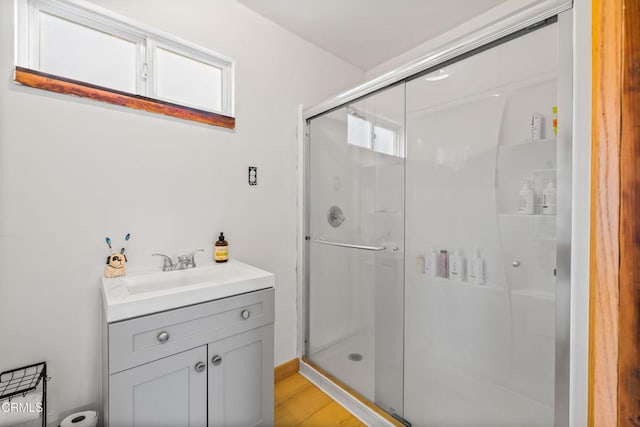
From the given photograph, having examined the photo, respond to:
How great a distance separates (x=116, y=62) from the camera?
1419mm

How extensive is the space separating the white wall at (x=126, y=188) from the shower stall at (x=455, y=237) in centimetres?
38

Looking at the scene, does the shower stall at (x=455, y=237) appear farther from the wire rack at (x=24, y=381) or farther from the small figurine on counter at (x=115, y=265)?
the wire rack at (x=24, y=381)

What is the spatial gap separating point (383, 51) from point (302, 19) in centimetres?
78

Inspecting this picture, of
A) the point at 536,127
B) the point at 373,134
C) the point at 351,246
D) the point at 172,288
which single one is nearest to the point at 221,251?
the point at 172,288

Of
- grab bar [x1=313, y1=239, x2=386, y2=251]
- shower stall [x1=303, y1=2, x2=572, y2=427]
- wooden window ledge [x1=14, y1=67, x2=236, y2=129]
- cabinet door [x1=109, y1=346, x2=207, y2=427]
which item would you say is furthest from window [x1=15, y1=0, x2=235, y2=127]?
cabinet door [x1=109, y1=346, x2=207, y2=427]

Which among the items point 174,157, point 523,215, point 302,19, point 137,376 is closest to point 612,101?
point 523,215

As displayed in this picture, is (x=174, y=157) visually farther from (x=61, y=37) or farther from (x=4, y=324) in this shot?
(x=4, y=324)

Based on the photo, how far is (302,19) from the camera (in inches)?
75.0

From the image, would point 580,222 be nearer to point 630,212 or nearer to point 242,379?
point 630,212

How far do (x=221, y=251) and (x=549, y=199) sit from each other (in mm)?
1593

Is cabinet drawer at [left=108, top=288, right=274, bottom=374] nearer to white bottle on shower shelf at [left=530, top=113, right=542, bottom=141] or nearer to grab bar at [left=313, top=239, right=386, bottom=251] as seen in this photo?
grab bar at [left=313, top=239, right=386, bottom=251]

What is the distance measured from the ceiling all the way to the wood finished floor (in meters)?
2.53

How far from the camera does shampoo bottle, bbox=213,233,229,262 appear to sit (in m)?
1.63

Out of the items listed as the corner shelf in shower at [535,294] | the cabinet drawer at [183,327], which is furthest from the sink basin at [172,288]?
the corner shelf in shower at [535,294]
